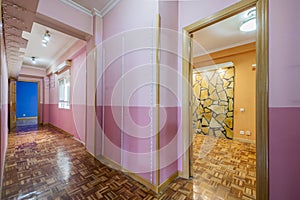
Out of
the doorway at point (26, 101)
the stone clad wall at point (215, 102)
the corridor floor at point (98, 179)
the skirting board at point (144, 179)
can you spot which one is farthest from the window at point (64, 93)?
the stone clad wall at point (215, 102)

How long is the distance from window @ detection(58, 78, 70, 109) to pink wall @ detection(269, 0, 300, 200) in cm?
A: 489

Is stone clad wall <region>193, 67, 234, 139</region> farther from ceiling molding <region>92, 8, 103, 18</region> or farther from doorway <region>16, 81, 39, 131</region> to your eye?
doorway <region>16, 81, 39, 131</region>

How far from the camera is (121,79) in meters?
2.07

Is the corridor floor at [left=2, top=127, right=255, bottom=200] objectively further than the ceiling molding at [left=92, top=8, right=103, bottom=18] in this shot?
No

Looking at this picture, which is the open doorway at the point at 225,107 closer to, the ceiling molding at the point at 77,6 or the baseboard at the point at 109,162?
the baseboard at the point at 109,162

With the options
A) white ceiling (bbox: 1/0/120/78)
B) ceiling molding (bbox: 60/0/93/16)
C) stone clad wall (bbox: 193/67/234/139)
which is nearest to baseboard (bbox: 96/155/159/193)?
white ceiling (bbox: 1/0/120/78)

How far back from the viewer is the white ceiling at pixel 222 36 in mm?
2596

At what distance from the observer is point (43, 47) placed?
13.2 ft

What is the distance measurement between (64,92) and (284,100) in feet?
18.0

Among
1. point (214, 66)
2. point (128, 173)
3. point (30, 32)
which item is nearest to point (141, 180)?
point (128, 173)

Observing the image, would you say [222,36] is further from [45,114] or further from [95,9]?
[45,114]

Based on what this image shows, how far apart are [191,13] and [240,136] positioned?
11.7 feet

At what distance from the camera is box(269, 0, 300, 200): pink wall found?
40.3 inches

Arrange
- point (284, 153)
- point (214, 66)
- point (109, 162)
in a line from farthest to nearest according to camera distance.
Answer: point (214, 66) < point (109, 162) < point (284, 153)
